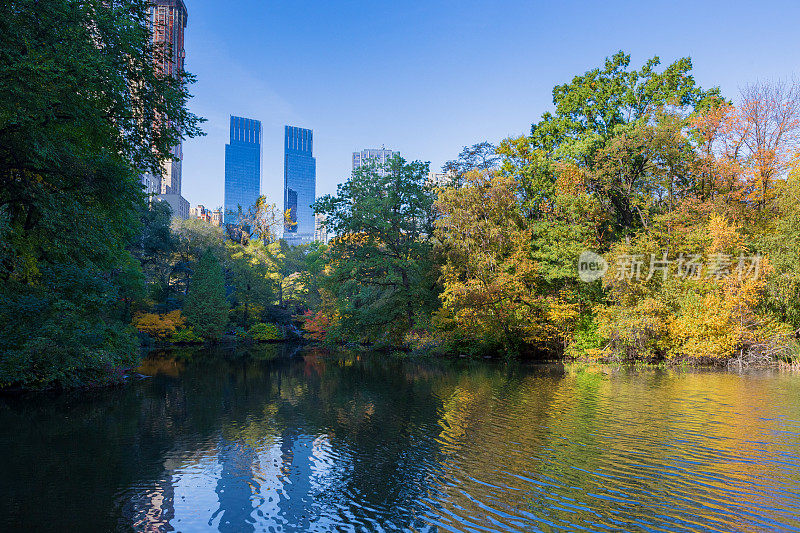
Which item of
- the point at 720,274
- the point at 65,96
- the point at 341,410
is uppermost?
the point at 65,96

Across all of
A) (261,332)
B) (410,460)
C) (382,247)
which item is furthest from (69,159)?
(261,332)

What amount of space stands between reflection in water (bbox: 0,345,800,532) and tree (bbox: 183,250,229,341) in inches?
1196

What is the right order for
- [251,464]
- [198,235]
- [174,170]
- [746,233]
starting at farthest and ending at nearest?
[174,170] → [198,235] → [746,233] → [251,464]

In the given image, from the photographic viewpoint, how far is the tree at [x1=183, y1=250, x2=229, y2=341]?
155 ft

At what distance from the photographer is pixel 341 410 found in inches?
587

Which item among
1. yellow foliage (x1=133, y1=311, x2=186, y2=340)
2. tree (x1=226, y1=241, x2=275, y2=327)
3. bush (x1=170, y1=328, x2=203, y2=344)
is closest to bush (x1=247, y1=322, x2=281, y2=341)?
tree (x1=226, y1=241, x2=275, y2=327)

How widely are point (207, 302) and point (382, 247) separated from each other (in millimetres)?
20234

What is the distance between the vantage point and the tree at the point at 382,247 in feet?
118

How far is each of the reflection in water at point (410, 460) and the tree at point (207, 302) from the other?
30366mm

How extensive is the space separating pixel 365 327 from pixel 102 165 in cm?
2596

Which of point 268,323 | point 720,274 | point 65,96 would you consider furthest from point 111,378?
point 268,323

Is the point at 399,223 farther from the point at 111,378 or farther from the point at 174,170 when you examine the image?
the point at 174,170

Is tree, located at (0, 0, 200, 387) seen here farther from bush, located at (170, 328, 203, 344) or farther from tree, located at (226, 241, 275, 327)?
tree, located at (226, 241, 275, 327)

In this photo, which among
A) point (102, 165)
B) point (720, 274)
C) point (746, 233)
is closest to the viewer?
point (102, 165)
